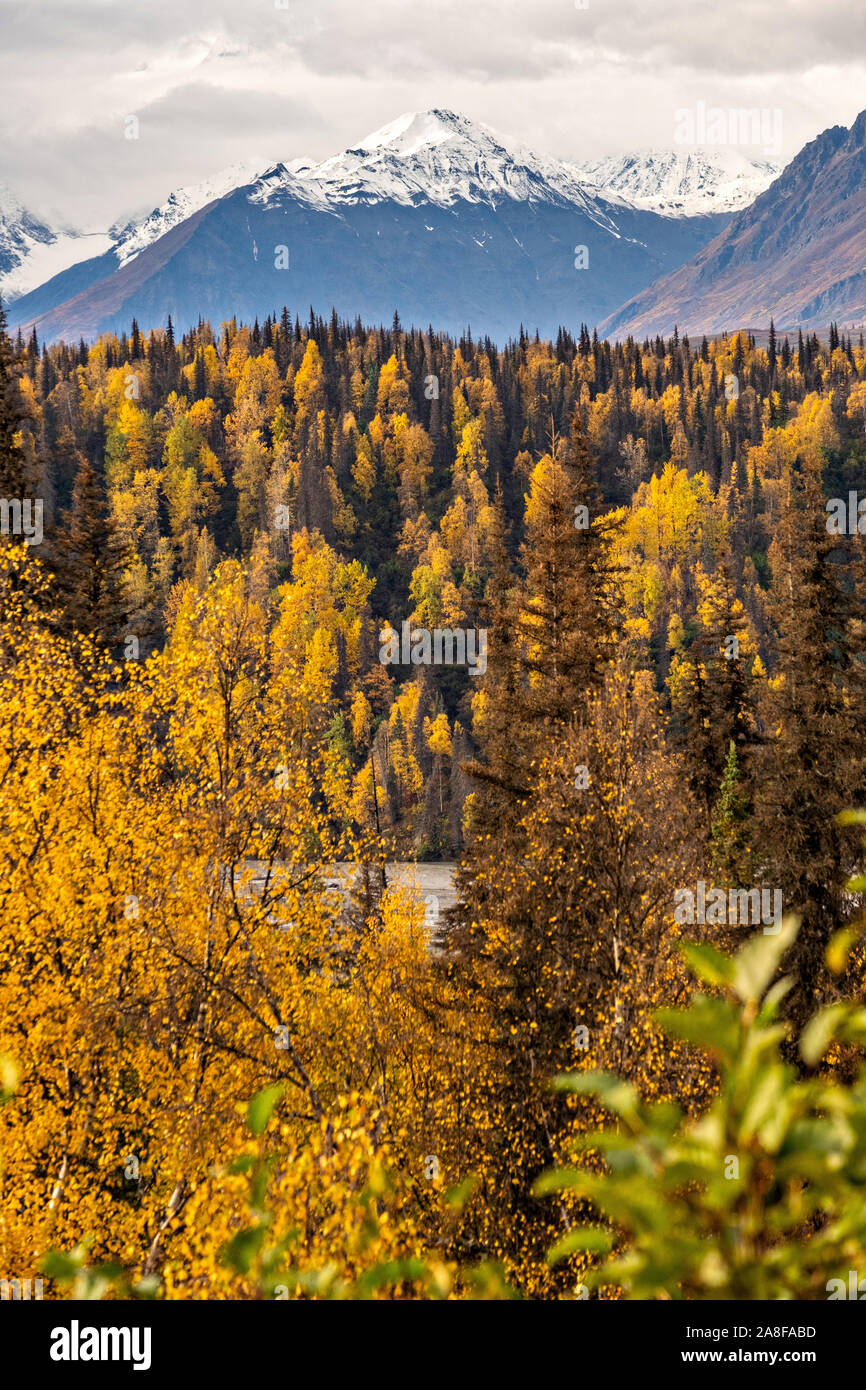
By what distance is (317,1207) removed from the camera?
6.45 m

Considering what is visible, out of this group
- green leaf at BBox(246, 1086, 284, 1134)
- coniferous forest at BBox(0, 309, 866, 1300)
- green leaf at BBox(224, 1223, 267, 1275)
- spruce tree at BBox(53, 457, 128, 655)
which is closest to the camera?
coniferous forest at BBox(0, 309, 866, 1300)

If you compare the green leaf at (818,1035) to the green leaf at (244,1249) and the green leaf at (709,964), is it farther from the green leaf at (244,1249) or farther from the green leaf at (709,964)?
the green leaf at (244,1249)

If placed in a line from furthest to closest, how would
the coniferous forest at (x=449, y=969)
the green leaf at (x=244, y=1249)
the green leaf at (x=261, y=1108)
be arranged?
the green leaf at (x=261, y=1108)
the green leaf at (x=244, y=1249)
the coniferous forest at (x=449, y=969)

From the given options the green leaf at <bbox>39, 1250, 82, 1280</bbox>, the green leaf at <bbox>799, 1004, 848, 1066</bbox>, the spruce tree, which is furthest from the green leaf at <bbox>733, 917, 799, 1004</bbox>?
the spruce tree

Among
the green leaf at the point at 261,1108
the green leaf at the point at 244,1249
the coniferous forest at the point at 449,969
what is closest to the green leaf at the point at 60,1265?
the coniferous forest at the point at 449,969

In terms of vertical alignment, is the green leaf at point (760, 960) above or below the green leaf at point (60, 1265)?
above

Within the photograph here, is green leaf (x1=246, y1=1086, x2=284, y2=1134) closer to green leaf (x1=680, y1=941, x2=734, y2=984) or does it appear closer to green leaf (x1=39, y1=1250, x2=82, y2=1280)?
green leaf (x1=39, y1=1250, x2=82, y2=1280)

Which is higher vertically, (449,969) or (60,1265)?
(60,1265)

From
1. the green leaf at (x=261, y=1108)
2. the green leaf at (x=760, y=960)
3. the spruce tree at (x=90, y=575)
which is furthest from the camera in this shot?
the spruce tree at (x=90, y=575)

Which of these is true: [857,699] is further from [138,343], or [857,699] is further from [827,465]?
[138,343]

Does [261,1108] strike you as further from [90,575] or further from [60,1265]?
[90,575]

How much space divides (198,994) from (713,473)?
15217 centimetres

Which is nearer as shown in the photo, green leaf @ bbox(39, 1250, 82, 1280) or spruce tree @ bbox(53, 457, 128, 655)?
green leaf @ bbox(39, 1250, 82, 1280)

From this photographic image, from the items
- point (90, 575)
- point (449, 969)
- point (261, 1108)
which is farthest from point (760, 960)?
point (90, 575)
